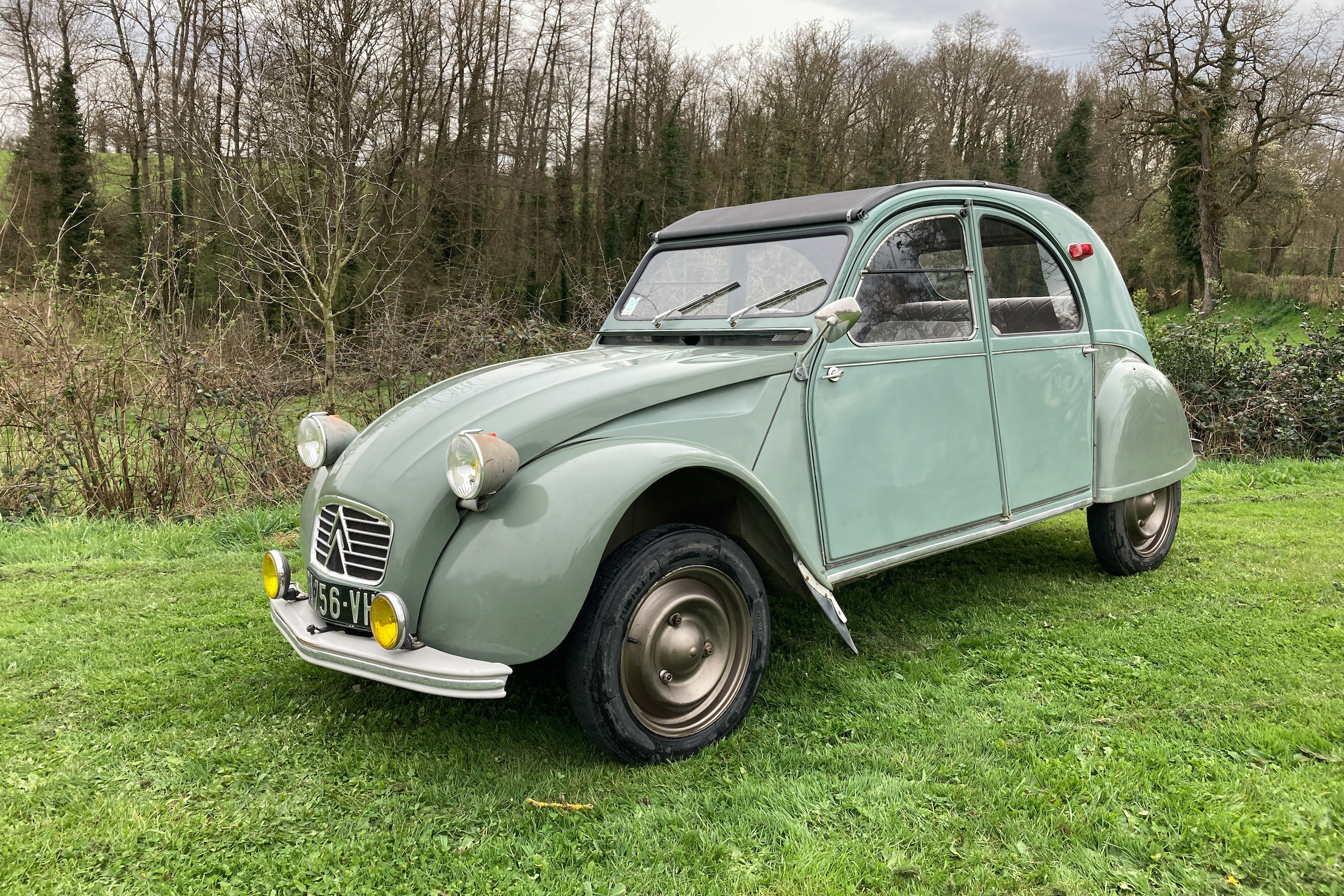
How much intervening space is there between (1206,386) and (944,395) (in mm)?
6959

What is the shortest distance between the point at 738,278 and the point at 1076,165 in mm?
35483

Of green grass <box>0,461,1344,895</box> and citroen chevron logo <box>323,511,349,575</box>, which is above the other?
citroen chevron logo <box>323,511,349,575</box>

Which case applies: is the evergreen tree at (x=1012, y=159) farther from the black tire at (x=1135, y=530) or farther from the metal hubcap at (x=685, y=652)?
the metal hubcap at (x=685, y=652)

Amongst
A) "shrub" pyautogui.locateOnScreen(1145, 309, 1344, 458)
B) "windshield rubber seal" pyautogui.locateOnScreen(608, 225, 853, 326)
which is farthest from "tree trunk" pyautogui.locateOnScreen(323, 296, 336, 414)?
"shrub" pyautogui.locateOnScreen(1145, 309, 1344, 458)

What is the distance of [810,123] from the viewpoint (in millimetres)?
27922

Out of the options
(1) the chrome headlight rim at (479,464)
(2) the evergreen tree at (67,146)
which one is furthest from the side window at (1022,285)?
(2) the evergreen tree at (67,146)

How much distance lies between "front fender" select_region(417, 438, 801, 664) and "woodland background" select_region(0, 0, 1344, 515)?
4.95m

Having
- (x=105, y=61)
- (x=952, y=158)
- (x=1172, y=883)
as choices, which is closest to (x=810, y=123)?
(x=952, y=158)

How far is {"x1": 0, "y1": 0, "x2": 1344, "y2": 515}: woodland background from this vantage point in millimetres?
6641

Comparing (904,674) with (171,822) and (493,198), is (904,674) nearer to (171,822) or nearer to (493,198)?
(171,822)

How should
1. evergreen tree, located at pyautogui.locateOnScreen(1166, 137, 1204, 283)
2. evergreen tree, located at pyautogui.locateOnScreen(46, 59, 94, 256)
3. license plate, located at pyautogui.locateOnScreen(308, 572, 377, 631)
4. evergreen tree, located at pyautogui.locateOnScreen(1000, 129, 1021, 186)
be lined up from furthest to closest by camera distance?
evergreen tree, located at pyautogui.locateOnScreen(1000, 129, 1021, 186), evergreen tree, located at pyautogui.locateOnScreen(1166, 137, 1204, 283), evergreen tree, located at pyautogui.locateOnScreen(46, 59, 94, 256), license plate, located at pyautogui.locateOnScreen(308, 572, 377, 631)

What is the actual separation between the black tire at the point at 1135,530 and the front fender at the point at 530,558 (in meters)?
3.21

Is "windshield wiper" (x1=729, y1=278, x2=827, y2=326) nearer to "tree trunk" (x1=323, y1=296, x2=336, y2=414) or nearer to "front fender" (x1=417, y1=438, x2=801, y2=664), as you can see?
"front fender" (x1=417, y1=438, x2=801, y2=664)

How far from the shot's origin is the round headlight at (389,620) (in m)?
2.55
